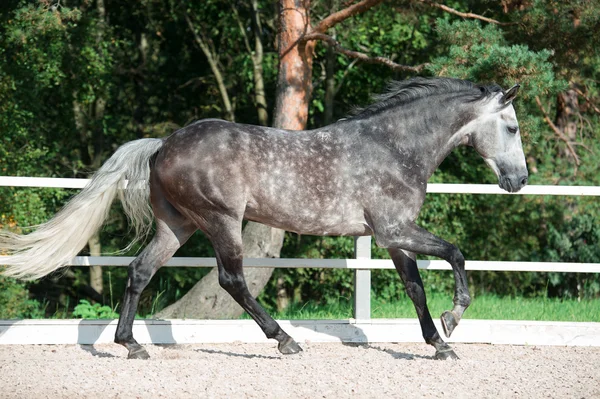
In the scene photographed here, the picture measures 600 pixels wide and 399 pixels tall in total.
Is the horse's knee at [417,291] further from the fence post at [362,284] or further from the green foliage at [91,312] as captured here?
the green foliage at [91,312]

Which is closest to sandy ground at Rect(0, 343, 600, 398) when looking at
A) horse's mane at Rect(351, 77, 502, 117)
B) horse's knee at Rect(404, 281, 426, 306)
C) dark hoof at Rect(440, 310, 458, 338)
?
dark hoof at Rect(440, 310, 458, 338)

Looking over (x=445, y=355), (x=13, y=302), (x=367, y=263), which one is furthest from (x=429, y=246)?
(x=13, y=302)

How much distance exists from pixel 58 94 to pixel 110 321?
7.52m

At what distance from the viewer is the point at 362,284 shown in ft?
21.3

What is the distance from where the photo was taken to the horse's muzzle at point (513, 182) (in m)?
5.71

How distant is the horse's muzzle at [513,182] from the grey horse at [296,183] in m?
0.01

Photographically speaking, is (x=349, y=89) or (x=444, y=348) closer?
(x=444, y=348)

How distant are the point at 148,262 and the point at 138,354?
68 centimetres

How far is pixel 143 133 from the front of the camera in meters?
13.7

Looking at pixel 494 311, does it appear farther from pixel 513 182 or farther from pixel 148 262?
pixel 148 262

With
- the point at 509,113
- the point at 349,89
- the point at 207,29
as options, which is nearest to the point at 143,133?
the point at 207,29

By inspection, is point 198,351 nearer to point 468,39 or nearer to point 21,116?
point 468,39

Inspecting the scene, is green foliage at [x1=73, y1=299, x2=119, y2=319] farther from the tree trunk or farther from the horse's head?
the horse's head

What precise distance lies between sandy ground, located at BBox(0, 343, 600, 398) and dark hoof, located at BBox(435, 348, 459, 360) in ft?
0.29
